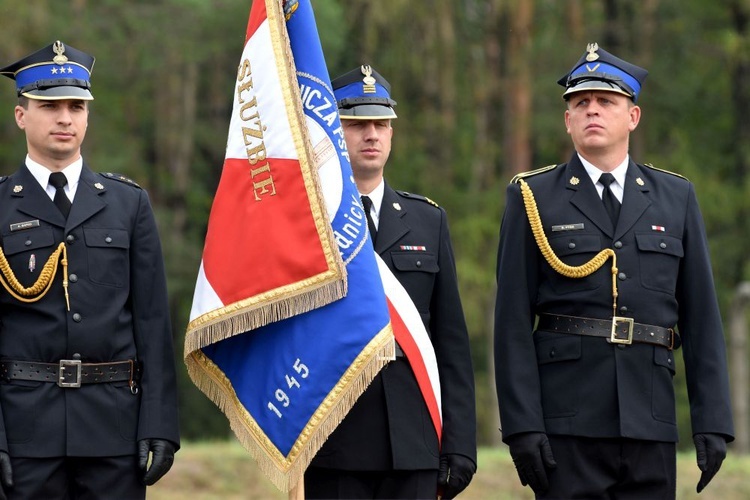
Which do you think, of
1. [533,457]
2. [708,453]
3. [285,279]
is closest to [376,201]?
[285,279]

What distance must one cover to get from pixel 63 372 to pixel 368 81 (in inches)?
71.8

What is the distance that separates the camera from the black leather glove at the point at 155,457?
229 inches

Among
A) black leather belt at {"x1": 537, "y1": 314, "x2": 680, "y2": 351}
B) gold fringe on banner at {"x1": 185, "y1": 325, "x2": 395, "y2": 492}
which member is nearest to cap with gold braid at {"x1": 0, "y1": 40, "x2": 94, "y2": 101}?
gold fringe on banner at {"x1": 185, "y1": 325, "x2": 395, "y2": 492}

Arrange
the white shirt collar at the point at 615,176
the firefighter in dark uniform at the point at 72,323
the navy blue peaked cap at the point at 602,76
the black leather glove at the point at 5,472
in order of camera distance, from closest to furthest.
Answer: the black leather glove at the point at 5,472, the firefighter in dark uniform at the point at 72,323, the navy blue peaked cap at the point at 602,76, the white shirt collar at the point at 615,176

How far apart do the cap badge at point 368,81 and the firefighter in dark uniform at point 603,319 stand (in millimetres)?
754

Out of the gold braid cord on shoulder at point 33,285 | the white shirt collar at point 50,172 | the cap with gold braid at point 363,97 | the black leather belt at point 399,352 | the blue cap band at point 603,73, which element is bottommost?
the black leather belt at point 399,352

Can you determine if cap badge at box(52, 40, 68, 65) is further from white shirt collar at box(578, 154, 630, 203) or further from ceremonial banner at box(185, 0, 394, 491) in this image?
white shirt collar at box(578, 154, 630, 203)

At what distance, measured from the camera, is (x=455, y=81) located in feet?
74.5

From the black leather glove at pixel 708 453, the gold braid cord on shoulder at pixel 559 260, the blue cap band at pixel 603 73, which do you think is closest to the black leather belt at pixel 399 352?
the gold braid cord on shoulder at pixel 559 260

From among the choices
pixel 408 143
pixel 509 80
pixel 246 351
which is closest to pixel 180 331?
pixel 408 143

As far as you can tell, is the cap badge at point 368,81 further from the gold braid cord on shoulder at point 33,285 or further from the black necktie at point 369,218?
the gold braid cord on shoulder at point 33,285

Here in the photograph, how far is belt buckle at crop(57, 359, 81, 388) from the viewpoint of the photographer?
19.0ft

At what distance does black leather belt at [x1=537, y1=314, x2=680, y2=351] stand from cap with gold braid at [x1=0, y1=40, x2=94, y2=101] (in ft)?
6.92

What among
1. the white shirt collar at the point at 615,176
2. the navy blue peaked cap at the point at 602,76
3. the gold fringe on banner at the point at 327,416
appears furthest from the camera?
the white shirt collar at the point at 615,176
